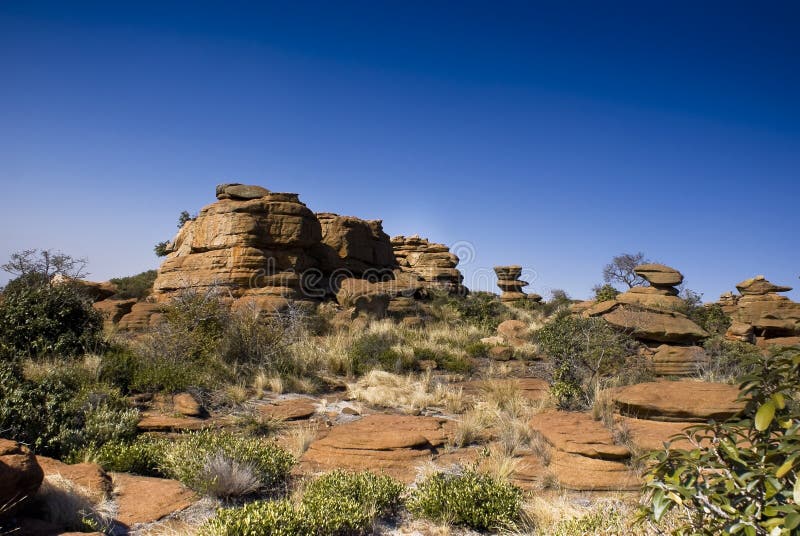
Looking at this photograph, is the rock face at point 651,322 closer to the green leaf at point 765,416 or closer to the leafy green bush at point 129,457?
the leafy green bush at point 129,457

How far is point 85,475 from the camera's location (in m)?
4.83

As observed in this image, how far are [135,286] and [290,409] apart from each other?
23.6 m

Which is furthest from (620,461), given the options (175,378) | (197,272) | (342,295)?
(197,272)

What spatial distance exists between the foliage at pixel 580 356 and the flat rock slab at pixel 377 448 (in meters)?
2.77

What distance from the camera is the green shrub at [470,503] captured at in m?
4.65

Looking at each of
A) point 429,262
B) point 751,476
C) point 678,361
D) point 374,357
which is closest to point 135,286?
point 429,262

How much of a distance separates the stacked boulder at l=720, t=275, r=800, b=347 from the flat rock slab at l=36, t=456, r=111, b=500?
22024 mm

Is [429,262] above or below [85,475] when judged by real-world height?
above

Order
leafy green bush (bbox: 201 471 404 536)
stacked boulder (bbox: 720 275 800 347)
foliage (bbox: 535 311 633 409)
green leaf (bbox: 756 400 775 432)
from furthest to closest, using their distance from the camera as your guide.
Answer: stacked boulder (bbox: 720 275 800 347), foliage (bbox: 535 311 633 409), leafy green bush (bbox: 201 471 404 536), green leaf (bbox: 756 400 775 432)

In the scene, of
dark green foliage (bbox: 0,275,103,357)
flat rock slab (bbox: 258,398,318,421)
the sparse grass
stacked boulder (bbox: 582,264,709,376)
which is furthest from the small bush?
stacked boulder (bbox: 582,264,709,376)

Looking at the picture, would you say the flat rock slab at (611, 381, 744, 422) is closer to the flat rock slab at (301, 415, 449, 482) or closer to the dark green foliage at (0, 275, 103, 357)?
the flat rock slab at (301, 415, 449, 482)

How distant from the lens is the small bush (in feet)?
33.4

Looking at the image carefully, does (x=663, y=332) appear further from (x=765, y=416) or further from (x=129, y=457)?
(x=129, y=457)

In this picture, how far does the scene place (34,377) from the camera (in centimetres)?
824
